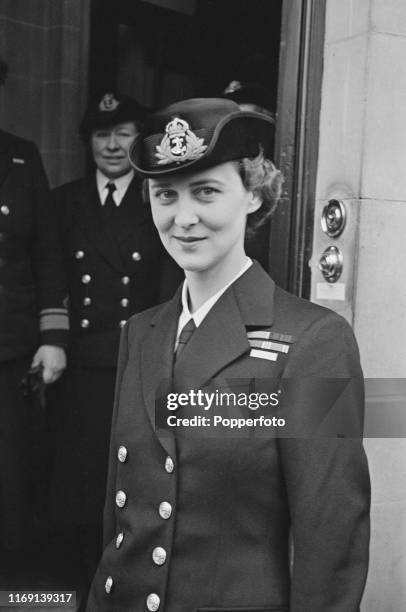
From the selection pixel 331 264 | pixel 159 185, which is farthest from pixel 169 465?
pixel 331 264

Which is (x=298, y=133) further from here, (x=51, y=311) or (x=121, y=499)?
(x=121, y=499)

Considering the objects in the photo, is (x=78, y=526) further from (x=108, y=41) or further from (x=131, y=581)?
(x=108, y=41)

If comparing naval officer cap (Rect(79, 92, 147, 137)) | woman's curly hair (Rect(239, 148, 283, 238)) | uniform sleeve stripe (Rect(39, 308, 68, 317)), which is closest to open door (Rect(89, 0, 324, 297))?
naval officer cap (Rect(79, 92, 147, 137))

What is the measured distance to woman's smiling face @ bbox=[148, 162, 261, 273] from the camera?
1.71m

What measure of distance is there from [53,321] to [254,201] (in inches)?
61.9

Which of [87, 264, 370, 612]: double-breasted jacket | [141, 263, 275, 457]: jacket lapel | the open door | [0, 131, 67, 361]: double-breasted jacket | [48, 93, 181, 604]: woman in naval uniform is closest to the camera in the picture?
[87, 264, 370, 612]: double-breasted jacket

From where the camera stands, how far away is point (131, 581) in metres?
1.70

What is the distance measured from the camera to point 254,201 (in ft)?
5.89

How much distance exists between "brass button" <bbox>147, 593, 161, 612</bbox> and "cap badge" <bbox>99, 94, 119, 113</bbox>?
240 cm

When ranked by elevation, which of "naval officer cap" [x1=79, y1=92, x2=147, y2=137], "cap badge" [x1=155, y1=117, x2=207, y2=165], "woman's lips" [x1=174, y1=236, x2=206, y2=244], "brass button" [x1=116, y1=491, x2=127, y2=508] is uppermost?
"naval officer cap" [x1=79, y1=92, x2=147, y2=137]

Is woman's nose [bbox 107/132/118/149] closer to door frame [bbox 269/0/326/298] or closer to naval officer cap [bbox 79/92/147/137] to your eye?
naval officer cap [bbox 79/92/147/137]

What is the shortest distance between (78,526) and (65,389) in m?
0.56

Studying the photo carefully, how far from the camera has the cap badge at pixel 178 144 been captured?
1695 millimetres

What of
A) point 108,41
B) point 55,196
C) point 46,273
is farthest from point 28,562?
point 108,41
